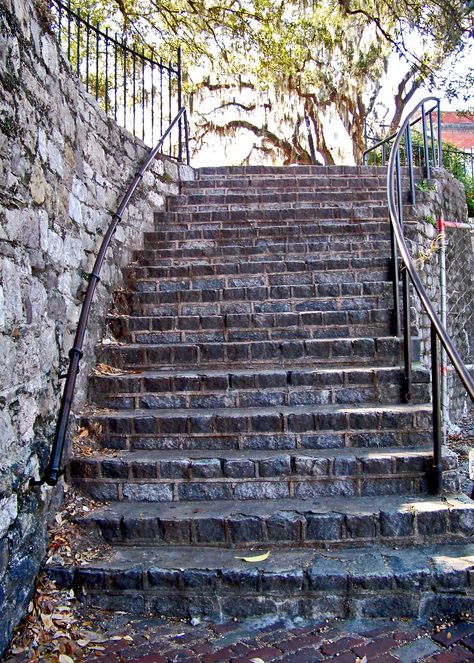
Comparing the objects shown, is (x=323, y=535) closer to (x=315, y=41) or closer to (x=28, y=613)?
(x=28, y=613)

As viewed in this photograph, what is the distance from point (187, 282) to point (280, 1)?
29.3 feet

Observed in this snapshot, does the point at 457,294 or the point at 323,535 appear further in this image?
the point at 457,294

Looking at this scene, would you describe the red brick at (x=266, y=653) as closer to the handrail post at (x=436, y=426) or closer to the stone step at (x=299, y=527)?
the stone step at (x=299, y=527)

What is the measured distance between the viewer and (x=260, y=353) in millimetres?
3852

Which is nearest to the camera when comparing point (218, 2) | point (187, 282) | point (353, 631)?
point (353, 631)

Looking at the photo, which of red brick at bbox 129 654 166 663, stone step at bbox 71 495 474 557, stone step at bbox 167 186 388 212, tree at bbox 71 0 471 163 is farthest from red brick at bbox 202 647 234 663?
tree at bbox 71 0 471 163

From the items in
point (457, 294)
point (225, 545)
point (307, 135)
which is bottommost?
point (225, 545)

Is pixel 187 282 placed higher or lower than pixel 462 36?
lower

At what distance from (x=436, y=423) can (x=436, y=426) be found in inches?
0.9

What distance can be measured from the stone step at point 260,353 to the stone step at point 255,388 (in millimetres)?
173

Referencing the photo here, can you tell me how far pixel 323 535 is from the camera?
102 inches

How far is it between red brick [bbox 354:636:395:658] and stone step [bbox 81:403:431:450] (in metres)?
1.16

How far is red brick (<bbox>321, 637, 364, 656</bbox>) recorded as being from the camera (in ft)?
6.68

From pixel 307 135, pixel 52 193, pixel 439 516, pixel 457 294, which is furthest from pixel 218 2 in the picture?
pixel 439 516
